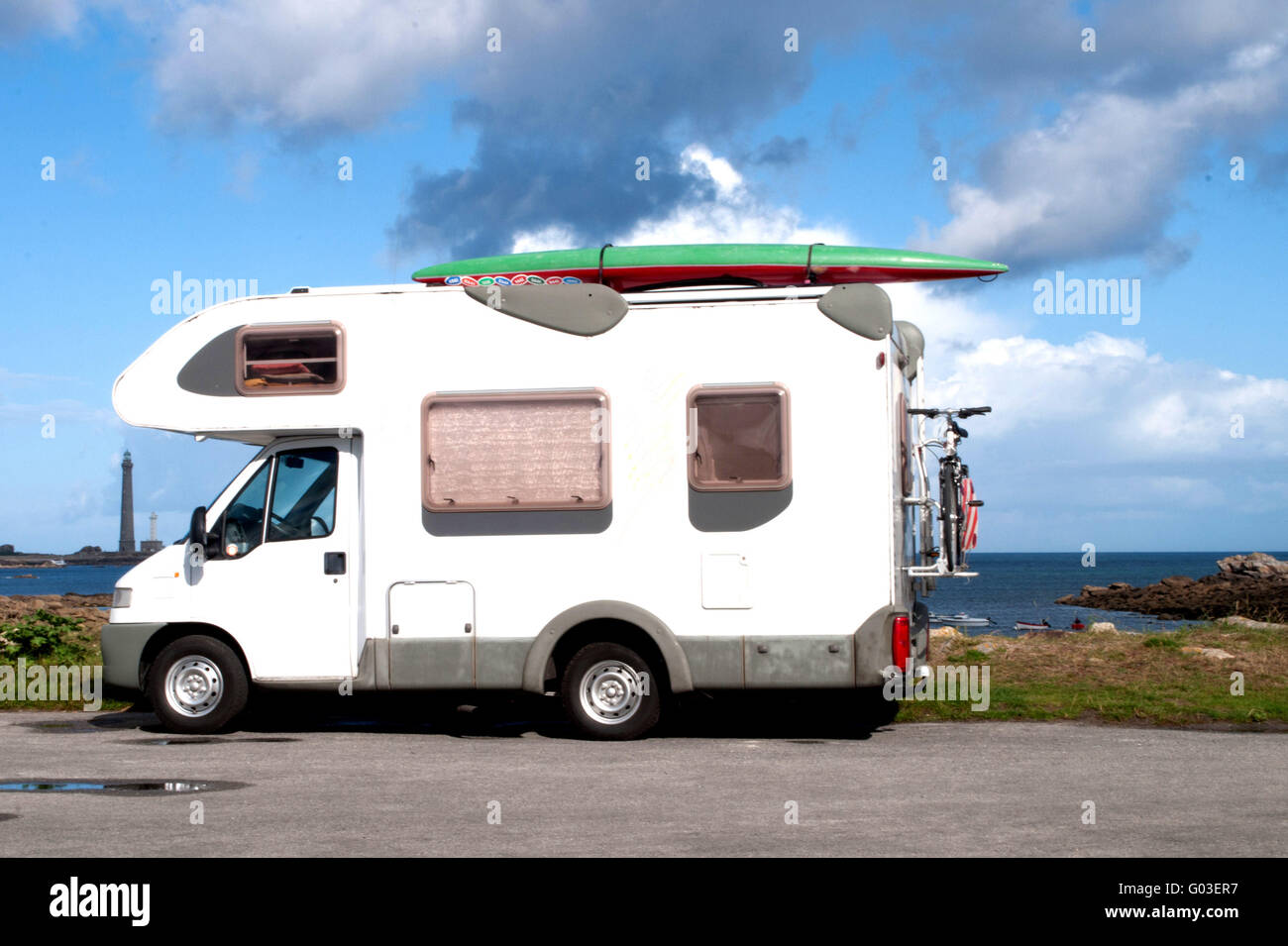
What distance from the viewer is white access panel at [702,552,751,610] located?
1034 centimetres

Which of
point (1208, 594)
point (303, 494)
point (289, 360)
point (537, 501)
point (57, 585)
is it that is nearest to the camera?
point (537, 501)

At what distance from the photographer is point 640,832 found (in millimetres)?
7098

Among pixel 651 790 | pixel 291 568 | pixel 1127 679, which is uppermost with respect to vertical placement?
pixel 291 568

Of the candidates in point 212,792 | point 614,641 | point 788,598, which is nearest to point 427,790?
point 212,792

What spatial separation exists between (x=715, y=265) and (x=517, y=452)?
3083mm

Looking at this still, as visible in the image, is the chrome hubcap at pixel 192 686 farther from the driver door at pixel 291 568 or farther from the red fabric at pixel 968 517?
the red fabric at pixel 968 517

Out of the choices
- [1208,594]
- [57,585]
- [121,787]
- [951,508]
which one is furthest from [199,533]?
[57,585]

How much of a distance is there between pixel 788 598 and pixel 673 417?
5.27 feet

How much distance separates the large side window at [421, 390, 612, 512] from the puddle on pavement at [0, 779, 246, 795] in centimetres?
279

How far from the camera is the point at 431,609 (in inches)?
420

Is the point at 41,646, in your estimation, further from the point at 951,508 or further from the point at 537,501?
the point at 951,508

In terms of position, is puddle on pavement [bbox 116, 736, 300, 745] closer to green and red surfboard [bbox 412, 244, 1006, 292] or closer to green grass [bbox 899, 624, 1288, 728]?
green and red surfboard [bbox 412, 244, 1006, 292]
